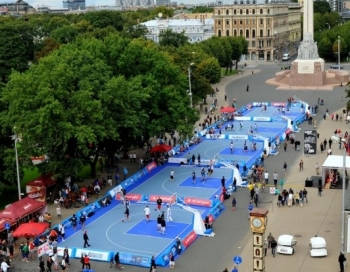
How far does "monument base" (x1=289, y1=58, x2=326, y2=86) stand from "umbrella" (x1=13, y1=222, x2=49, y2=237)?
Result: 225 ft

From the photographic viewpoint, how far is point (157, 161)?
53.5 meters

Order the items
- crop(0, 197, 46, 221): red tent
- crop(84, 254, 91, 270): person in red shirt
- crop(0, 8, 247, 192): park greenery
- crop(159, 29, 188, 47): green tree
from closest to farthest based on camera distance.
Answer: crop(84, 254, 91, 270): person in red shirt → crop(0, 197, 46, 221): red tent → crop(0, 8, 247, 192): park greenery → crop(159, 29, 188, 47): green tree

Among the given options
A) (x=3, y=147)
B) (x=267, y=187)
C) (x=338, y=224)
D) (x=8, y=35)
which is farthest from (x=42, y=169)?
(x=8, y=35)

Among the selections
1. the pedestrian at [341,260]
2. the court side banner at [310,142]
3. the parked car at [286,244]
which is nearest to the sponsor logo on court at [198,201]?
the parked car at [286,244]

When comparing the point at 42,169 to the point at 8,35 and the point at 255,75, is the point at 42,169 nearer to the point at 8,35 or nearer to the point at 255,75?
the point at 8,35

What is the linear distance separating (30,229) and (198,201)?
11.9m

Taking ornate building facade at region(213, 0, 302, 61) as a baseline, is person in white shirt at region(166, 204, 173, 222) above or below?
below

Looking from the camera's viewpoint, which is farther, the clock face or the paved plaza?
the paved plaza

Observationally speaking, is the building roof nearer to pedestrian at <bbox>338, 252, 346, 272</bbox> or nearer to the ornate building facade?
the ornate building facade

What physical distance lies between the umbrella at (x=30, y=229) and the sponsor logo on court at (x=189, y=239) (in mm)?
8307

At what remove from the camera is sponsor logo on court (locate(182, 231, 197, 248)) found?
34.8 meters

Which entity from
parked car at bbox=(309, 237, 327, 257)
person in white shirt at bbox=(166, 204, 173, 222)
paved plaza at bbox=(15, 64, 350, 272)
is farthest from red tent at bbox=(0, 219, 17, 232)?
parked car at bbox=(309, 237, 327, 257)

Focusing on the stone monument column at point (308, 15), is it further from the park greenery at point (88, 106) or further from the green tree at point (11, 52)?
the park greenery at point (88, 106)

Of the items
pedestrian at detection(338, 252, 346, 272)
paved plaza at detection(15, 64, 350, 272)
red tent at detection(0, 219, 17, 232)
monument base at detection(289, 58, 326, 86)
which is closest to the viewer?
pedestrian at detection(338, 252, 346, 272)
